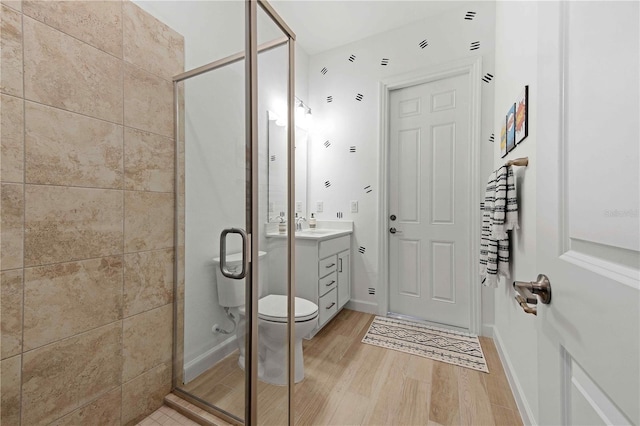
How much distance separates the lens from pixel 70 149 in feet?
2.80

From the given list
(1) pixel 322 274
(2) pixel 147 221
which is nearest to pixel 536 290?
(2) pixel 147 221

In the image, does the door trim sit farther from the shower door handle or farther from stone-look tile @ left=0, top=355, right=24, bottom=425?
stone-look tile @ left=0, top=355, right=24, bottom=425

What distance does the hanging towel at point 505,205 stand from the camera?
142 cm

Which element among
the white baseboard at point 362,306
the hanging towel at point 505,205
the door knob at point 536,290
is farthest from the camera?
the white baseboard at point 362,306

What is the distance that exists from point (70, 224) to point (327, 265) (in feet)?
5.59

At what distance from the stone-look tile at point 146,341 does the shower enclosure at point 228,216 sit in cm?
4

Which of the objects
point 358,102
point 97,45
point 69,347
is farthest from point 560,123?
point 358,102

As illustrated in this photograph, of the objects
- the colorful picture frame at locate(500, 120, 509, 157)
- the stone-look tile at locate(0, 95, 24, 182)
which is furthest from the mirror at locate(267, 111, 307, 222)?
the colorful picture frame at locate(500, 120, 509, 157)

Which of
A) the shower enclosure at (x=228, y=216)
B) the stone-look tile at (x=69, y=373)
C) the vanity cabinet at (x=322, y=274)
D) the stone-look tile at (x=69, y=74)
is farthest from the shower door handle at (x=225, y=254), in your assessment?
the vanity cabinet at (x=322, y=274)

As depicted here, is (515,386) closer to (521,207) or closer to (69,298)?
(521,207)

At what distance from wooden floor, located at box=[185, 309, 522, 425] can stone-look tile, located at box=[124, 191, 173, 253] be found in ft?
1.88

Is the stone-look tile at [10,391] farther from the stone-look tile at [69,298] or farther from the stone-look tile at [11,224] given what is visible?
the stone-look tile at [11,224]

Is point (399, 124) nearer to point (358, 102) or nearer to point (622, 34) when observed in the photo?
point (358, 102)

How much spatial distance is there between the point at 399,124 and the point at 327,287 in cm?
176
